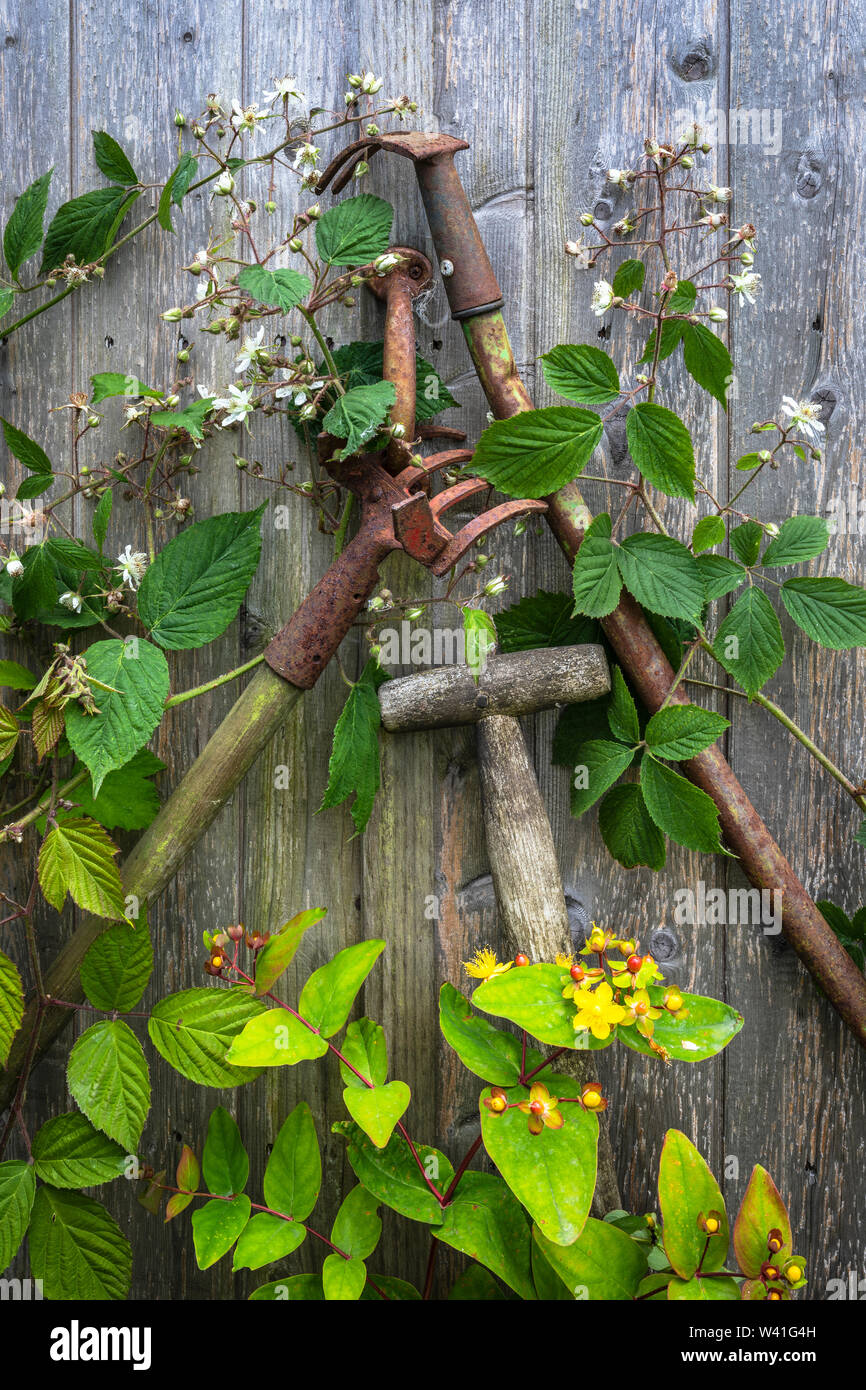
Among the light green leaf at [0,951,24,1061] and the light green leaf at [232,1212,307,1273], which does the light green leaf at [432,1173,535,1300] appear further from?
the light green leaf at [0,951,24,1061]

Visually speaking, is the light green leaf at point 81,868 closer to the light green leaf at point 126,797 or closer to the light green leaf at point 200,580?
the light green leaf at point 126,797

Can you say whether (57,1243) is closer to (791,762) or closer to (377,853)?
(377,853)

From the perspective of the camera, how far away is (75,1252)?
3.13 ft

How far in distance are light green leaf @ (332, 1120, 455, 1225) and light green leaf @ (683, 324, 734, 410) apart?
0.91m

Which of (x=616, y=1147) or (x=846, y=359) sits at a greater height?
(x=846, y=359)

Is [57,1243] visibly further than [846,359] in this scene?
No

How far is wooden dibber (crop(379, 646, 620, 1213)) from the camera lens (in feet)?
3.26

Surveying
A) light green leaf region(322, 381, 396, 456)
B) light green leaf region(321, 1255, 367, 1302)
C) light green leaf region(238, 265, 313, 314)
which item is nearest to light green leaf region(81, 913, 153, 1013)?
light green leaf region(321, 1255, 367, 1302)

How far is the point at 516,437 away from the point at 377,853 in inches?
22.0

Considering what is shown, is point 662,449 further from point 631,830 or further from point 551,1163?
point 551,1163

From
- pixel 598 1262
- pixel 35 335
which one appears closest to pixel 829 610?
pixel 598 1262

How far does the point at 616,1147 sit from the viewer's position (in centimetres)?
113

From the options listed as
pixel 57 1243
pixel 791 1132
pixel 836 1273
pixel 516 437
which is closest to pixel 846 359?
pixel 516 437

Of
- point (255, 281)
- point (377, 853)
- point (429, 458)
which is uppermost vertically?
point (255, 281)
